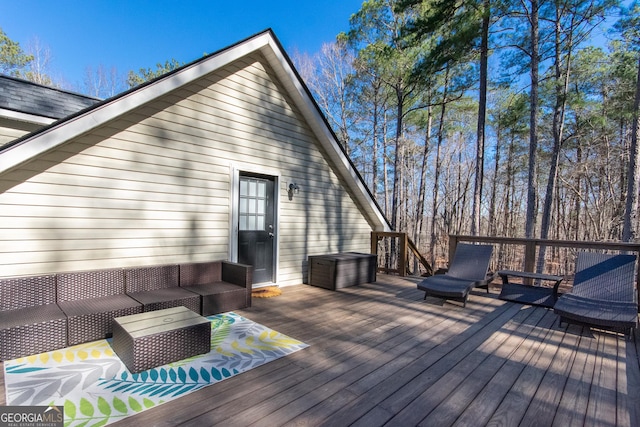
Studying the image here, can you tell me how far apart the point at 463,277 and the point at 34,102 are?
6565 mm

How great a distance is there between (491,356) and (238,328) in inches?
102

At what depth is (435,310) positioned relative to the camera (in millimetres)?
4086

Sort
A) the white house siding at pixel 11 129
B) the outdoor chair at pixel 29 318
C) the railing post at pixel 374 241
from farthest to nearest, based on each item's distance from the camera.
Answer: the railing post at pixel 374 241
the white house siding at pixel 11 129
the outdoor chair at pixel 29 318

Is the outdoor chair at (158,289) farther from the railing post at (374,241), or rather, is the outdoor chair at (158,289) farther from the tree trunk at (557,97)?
the tree trunk at (557,97)

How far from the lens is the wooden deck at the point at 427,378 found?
181 cm

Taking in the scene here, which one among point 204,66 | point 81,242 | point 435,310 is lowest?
point 435,310

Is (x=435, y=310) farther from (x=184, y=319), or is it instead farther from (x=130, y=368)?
(x=130, y=368)

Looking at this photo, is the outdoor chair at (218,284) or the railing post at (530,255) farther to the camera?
the railing post at (530,255)

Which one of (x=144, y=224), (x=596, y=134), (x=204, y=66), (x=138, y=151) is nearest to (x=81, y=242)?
(x=144, y=224)

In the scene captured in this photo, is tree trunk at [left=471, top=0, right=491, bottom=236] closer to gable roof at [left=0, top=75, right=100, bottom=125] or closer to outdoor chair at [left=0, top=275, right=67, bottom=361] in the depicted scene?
gable roof at [left=0, top=75, right=100, bottom=125]

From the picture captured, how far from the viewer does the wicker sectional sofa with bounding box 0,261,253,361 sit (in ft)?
8.46

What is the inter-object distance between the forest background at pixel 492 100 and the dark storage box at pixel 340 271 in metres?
4.91

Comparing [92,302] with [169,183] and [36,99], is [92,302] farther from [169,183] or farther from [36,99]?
[36,99]

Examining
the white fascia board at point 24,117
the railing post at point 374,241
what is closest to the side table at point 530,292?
the railing post at point 374,241
